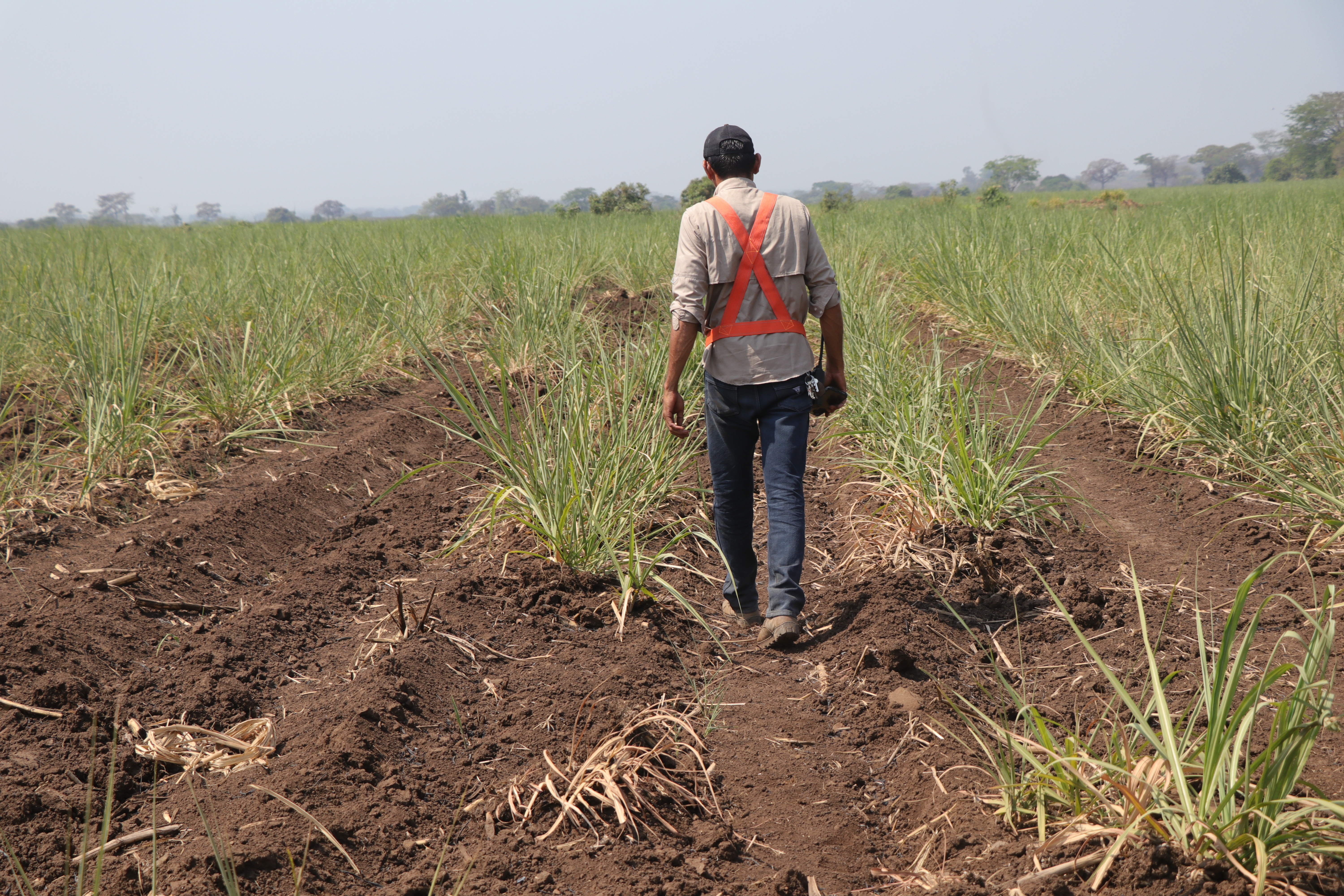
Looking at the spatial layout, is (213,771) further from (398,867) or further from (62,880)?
(398,867)

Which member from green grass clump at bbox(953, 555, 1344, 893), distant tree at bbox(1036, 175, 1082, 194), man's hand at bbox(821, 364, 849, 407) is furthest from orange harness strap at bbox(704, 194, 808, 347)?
distant tree at bbox(1036, 175, 1082, 194)

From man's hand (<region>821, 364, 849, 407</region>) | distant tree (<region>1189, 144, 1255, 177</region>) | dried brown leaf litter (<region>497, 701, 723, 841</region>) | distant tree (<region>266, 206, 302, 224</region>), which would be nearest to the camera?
dried brown leaf litter (<region>497, 701, 723, 841</region>)

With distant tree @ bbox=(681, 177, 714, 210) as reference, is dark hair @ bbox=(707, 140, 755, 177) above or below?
below

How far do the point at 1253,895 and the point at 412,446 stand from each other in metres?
4.53

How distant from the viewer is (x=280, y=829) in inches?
70.6

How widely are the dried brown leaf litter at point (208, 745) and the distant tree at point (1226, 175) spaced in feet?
189

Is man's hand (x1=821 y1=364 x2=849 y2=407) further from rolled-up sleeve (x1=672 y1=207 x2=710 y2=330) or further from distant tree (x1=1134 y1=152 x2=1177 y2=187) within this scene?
distant tree (x1=1134 y1=152 x2=1177 y2=187)

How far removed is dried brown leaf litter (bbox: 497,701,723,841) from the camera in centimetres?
193

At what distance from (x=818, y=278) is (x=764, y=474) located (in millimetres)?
701

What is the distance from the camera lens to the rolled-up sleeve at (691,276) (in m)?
2.81

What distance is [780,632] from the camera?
2861mm

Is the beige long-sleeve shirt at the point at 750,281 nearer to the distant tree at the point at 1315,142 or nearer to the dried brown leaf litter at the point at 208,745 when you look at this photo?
the dried brown leaf litter at the point at 208,745

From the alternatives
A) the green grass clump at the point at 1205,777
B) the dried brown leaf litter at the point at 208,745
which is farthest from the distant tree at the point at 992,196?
the dried brown leaf litter at the point at 208,745

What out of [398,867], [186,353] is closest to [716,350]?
[398,867]
